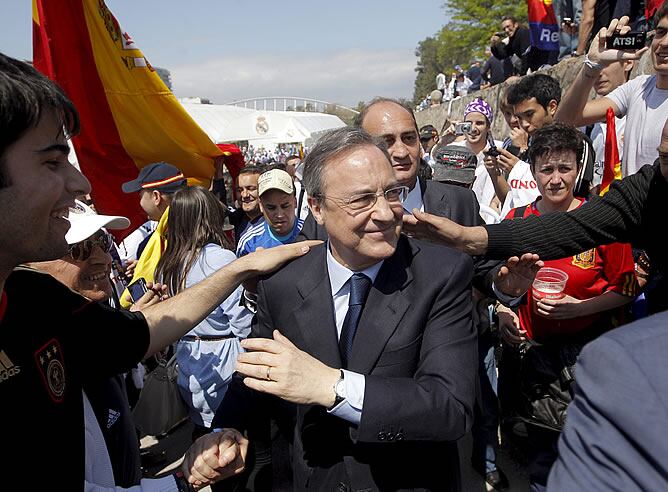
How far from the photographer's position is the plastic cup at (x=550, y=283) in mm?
2574

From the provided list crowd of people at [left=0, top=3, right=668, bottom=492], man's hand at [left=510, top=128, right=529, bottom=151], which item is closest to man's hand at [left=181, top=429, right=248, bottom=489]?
crowd of people at [left=0, top=3, right=668, bottom=492]

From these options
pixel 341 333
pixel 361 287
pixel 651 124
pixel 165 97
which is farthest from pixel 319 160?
pixel 165 97

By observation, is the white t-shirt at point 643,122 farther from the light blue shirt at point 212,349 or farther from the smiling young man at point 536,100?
the light blue shirt at point 212,349

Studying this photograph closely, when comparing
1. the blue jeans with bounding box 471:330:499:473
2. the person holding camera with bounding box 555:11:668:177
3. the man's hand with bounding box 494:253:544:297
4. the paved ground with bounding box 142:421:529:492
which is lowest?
the paved ground with bounding box 142:421:529:492

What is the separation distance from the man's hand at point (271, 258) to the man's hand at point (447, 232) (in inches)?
17.1

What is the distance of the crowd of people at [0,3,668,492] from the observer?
4.25 feet

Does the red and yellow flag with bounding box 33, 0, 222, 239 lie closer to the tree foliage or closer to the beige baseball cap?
the beige baseball cap

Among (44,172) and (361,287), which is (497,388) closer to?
(361,287)

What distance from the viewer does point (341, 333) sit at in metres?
1.86

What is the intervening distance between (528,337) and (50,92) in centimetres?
250

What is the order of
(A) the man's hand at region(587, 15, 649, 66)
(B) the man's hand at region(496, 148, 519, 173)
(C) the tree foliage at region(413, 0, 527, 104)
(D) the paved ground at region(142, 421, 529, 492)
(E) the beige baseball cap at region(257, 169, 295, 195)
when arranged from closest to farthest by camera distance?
(A) the man's hand at region(587, 15, 649, 66)
(D) the paved ground at region(142, 421, 529, 492)
(E) the beige baseball cap at region(257, 169, 295, 195)
(B) the man's hand at region(496, 148, 519, 173)
(C) the tree foliage at region(413, 0, 527, 104)

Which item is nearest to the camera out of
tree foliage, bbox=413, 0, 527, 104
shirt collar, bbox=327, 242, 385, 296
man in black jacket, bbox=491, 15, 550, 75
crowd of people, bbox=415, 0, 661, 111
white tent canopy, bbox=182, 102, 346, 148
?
shirt collar, bbox=327, 242, 385, 296

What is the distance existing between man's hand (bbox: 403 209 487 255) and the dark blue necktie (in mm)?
458

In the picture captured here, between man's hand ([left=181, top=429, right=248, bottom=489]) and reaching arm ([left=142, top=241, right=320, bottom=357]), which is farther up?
reaching arm ([left=142, top=241, right=320, bottom=357])
